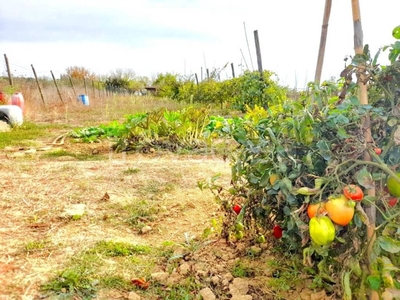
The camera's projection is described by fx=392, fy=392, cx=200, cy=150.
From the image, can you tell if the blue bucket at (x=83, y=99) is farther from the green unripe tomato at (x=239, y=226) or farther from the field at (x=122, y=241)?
the green unripe tomato at (x=239, y=226)

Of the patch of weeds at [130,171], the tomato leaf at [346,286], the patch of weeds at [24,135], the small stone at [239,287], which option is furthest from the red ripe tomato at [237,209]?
the patch of weeds at [24,135]

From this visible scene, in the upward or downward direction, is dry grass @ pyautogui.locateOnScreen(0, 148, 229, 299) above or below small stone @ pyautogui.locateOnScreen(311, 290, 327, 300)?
above

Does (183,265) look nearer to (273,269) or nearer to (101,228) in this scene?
(273,269)

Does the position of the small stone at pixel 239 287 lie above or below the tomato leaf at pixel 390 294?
below

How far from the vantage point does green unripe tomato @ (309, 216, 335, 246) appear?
113 cm

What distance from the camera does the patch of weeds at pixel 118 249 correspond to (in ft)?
6.47

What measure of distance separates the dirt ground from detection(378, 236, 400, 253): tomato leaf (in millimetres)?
447

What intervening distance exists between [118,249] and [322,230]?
1187 millimetres

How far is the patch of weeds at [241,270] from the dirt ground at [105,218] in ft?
0.06

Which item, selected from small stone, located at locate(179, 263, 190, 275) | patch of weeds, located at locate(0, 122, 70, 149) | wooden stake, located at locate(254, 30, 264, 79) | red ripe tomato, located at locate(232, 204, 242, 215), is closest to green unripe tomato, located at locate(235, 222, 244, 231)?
red ripe tomato, located at locate(232, 204, 242, 215)

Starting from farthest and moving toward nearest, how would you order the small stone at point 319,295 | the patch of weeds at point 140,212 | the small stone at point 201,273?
the patch of weeds at point 140,212 < the small stone at point 201,273 < the small stone at point 319,295

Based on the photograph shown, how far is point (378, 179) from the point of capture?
122cm

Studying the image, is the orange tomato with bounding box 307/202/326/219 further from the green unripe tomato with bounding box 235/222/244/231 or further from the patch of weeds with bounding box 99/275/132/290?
the patch of weeds with bounding box 99/275/132/290

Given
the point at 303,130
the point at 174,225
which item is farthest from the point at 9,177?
the point at 303,130
